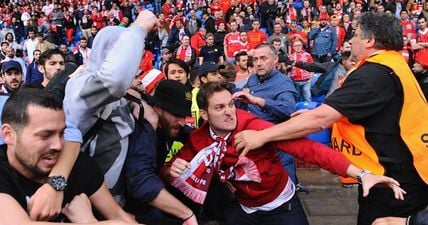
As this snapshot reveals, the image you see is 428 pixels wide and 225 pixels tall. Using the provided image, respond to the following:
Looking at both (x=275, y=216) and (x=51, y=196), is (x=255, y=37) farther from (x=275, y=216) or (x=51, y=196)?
(x=51, y=196)

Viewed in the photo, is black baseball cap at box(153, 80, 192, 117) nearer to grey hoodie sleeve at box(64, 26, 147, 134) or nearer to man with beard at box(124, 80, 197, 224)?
man with beard at box(124, 80, 197, 224)

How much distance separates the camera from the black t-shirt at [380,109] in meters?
2.76

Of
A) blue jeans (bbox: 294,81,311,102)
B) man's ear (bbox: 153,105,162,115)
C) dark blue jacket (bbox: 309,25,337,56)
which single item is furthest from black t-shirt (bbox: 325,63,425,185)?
dark blue jacket (bbox: 309,25,337,56)

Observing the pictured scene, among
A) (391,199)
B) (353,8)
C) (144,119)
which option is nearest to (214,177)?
(144,119)

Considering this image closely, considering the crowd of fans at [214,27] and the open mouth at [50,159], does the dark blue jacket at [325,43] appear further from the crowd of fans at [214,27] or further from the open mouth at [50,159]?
the open mouth at [50,159]

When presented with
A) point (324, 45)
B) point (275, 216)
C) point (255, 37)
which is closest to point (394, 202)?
point (275, 216)

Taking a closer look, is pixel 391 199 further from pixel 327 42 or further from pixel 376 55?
pixel 327 42

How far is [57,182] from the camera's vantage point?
2133 millimetres

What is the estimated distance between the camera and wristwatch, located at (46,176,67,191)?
212 centimetres

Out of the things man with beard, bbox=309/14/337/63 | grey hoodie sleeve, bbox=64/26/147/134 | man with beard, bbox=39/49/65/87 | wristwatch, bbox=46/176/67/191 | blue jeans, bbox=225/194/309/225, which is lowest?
man with beard, bbox=309/14/337/63

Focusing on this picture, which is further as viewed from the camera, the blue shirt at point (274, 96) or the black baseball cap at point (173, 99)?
the blue shirt at point (274, 96)

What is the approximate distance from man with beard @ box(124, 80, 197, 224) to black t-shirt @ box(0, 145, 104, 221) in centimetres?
33

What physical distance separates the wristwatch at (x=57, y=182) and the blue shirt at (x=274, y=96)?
7.83 feet

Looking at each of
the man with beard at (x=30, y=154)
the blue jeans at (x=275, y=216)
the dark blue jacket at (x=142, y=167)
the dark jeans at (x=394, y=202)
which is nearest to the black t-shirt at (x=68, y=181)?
the man with beard at (x=30, y=154)
